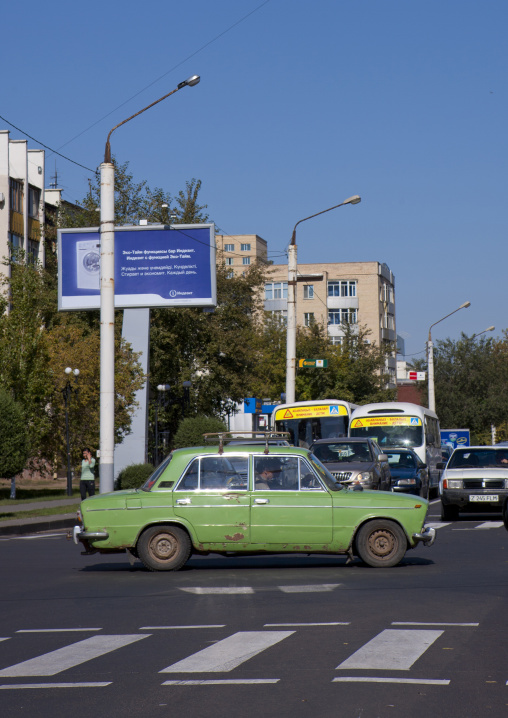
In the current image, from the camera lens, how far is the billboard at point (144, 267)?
124ft

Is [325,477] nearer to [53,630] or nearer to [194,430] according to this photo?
Result: [53,630]

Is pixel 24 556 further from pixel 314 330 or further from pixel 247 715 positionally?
pixel 314 330

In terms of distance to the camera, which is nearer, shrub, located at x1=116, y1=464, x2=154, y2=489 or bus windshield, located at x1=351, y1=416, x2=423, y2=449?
shrub, located at x1=116, y1=464, x2=154, y2=489

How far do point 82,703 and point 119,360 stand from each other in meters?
40.9

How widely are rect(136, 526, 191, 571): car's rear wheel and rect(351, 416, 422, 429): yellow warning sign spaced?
23297mm

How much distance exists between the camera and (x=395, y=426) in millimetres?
38062

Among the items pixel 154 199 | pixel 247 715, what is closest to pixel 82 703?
pixel 247 715

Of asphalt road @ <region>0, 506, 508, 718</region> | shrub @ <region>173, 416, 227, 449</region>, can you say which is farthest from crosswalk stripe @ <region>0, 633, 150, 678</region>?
shrub @ <region>173, 416, 227, 449</region>

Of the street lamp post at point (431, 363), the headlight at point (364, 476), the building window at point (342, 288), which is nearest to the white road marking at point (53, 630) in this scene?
the headlight at point (364, 476)

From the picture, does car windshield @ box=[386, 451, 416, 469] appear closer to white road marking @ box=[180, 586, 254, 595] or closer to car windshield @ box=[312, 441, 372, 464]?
car windshield @ box=[312, 441, 372, 464]

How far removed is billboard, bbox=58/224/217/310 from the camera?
37.8m

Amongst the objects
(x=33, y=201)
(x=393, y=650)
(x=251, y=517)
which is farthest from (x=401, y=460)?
(x=33, y=201)

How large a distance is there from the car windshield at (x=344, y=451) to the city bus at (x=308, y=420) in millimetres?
9512

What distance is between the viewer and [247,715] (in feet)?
20.8
